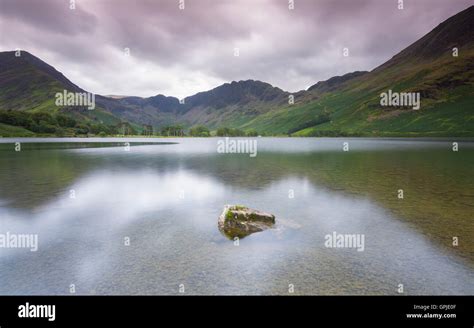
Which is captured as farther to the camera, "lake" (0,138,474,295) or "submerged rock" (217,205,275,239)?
"submerged rock" (217,205,275,239)

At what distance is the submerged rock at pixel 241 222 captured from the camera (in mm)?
18484

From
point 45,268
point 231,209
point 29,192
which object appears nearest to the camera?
point 45,268

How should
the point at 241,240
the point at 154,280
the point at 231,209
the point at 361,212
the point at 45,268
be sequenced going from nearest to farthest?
the point at 154,280 < the point at 45,268 < the point at 241,240 < the point at 231,209 < the point at 361,212

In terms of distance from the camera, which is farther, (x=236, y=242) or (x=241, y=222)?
(x=241, y=222)

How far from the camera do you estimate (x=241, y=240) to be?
57.0 ft

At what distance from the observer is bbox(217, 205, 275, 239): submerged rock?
18.5 m

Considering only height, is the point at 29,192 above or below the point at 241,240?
above

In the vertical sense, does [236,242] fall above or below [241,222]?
below

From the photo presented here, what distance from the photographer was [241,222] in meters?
18.8

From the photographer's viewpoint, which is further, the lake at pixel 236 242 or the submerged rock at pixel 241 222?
the submerged rock at pixel 241 222
